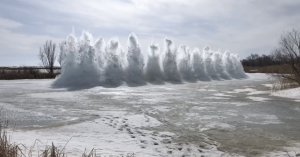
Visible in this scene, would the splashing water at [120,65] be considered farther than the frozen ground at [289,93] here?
Yes

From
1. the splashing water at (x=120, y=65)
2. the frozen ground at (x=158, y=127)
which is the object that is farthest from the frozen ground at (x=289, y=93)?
the splashing water at (x=120, y=65)

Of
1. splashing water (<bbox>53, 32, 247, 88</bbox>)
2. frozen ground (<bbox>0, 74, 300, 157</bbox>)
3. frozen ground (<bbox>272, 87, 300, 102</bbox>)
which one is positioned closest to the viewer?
frozen ground (<bbox>0, 74, 300, 157</bbox>)

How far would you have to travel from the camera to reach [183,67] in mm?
41844

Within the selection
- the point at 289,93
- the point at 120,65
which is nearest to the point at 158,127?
the point at 289,93

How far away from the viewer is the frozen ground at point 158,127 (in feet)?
29.3

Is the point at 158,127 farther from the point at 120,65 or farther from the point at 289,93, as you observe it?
the point at 120,65

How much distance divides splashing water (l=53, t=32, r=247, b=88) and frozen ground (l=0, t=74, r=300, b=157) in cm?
1304

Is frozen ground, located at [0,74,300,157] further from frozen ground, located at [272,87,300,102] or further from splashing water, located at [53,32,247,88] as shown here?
splashing water, located at [53,32,247,88]

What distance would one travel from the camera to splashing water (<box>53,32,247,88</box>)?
99.9ft

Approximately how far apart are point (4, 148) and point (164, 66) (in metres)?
33.0

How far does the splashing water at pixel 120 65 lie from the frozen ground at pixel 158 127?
42.8 ft

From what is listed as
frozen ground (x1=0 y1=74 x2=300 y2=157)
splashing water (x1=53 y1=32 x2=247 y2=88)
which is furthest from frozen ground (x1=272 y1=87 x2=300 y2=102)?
splashing water (x1=53 y1=32 x2=247 y2=88)

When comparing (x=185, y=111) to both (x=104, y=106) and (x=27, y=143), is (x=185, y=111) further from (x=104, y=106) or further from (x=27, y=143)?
(x=27, y=143)

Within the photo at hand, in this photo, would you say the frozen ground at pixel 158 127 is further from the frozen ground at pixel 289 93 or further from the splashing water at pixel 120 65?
the splashing water at pixel 120 65
